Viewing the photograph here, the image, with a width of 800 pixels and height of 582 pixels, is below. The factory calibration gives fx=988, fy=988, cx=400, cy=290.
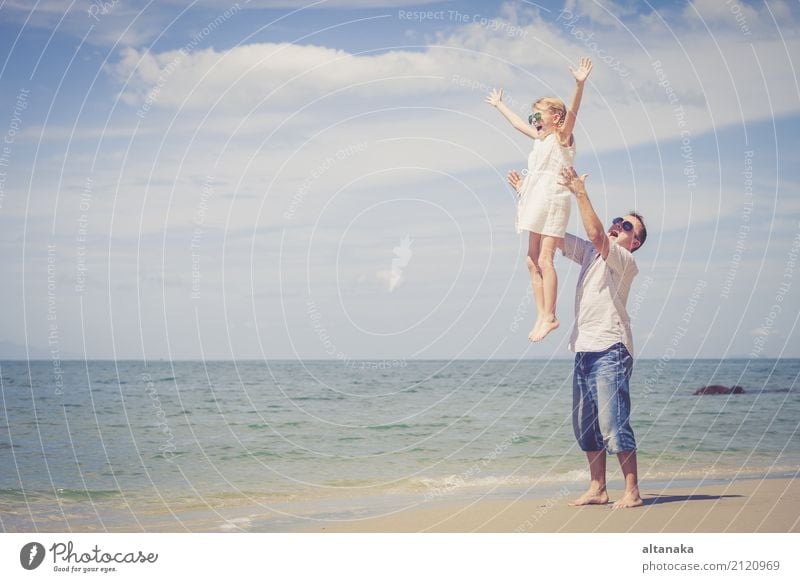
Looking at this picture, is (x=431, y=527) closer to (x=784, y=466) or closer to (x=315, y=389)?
(x=784, y=466)

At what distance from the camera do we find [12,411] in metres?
28.2

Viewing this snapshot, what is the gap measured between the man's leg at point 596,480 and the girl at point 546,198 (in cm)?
176

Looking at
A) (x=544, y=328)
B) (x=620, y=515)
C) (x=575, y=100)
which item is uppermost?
(x=575, y=100)

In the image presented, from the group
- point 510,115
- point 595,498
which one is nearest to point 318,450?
point 595,498

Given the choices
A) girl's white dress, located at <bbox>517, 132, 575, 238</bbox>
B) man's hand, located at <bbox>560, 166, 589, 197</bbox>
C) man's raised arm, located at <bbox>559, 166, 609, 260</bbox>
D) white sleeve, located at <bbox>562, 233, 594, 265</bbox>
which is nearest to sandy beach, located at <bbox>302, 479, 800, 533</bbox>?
white sleeve, located at <bbox>562, 233, 594, 265</bbox>

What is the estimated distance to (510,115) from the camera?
32.4ft

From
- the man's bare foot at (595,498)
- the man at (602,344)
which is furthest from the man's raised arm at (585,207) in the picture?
the man's bare foot at (595,498)

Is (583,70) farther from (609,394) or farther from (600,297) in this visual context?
(609,394)

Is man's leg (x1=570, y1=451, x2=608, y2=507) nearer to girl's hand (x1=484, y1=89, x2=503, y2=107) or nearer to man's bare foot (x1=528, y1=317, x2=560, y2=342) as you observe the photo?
man's bare foot (x1=528, y1=317, x2=560, y2=342)

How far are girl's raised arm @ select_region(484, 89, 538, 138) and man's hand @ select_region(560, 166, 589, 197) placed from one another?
33.3 inches

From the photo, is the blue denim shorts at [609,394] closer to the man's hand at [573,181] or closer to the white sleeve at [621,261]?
the white sleeve at [621,261]

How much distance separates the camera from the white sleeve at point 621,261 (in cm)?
965

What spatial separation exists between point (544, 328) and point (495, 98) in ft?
7.92

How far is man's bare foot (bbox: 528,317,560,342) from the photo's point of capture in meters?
9.33
